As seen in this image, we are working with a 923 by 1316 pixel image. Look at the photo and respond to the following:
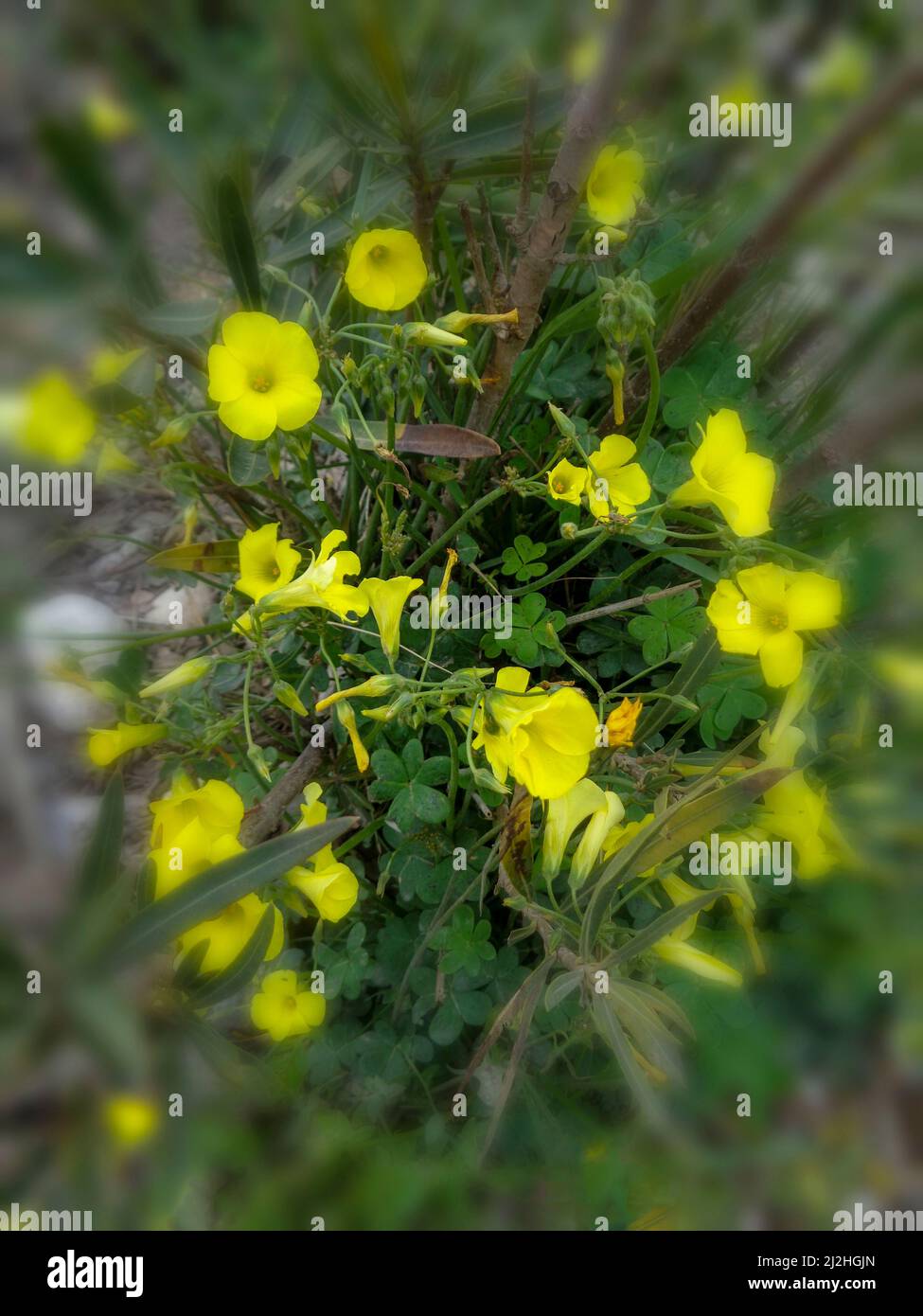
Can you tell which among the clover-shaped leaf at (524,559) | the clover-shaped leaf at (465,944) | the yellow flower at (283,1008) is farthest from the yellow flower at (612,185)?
the yellow flower at (283,1008)

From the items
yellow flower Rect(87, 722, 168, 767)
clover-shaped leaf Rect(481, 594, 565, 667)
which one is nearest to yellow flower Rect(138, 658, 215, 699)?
yellow flower Rect(87, 722, 168, 767)

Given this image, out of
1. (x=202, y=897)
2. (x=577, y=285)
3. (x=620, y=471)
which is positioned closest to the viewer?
(x=202, y=897)

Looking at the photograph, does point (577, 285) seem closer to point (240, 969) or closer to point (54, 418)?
point (54, 418)

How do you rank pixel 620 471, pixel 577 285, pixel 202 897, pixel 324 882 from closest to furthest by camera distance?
pixel 202 897 → pixel 324 882 → pixel 620 471 → pixel 577 285

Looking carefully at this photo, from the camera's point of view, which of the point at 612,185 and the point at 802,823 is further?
the point at 612,185

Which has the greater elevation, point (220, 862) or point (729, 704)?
point (729, 704)

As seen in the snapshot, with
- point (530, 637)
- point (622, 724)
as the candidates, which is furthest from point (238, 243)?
point (622, 724)

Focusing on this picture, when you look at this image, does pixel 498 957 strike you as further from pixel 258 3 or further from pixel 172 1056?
pixel 258 3
